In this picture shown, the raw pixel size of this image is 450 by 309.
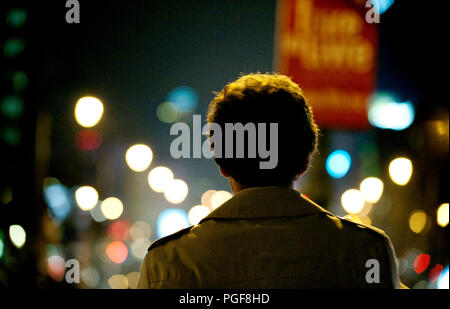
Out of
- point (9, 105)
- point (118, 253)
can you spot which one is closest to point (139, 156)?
point (9, 105)

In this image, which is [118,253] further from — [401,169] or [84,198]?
[401,169]

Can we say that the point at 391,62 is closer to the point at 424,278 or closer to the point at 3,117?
the point at 424,278

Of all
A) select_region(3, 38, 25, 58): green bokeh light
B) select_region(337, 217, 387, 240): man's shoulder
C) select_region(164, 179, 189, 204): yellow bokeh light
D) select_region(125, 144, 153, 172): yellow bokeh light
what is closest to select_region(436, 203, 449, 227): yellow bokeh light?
select_region(337, 217, 387, 240): man's shoulder

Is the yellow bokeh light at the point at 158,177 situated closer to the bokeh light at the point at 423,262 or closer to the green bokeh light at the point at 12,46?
the green bokeh light at the point at 12,46

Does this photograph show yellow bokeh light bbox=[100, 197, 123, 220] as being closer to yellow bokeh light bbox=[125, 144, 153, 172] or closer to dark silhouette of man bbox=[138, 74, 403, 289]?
yellow bokeh light bbox=[125, 144, 153, 172]

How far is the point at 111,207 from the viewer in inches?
2163

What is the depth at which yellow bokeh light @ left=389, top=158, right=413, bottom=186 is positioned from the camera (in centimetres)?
1534

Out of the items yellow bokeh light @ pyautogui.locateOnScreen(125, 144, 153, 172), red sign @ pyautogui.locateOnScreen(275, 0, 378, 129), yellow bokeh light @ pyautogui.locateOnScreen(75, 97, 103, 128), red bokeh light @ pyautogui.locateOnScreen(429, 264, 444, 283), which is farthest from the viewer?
yellow bokeh light @ pyautogui.locateOnScreen(125, 144, 153, 172)

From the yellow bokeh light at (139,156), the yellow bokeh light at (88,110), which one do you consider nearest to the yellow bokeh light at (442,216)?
the yellow bokeh light at (88,110)

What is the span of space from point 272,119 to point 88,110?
11686 millimetres

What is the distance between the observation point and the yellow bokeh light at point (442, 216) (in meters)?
11.5

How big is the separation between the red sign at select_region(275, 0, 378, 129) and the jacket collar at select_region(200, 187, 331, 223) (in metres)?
2.65

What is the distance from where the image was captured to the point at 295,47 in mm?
5051
